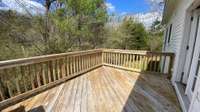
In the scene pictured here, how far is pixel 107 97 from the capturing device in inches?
114

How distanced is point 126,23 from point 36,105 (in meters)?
10.5

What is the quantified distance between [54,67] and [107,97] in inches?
60.7

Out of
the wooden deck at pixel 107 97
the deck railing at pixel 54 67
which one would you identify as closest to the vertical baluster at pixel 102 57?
the deck railing at pixel 54 67

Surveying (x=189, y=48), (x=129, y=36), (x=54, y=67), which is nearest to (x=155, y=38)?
(x=129, y=36)

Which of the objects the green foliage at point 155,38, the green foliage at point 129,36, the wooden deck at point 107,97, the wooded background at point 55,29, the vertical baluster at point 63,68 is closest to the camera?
the wooden deck at point 107,97

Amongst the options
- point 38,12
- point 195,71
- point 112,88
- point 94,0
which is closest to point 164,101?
point 195,71

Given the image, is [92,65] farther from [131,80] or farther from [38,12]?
[38,12]

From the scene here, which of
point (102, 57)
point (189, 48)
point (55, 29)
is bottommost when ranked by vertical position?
point (102, 57)

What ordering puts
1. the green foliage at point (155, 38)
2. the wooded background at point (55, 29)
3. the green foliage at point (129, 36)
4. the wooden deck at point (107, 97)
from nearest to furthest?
1. the wooden deck at point (107, 97)
2. the wooded background at point (55, 29)
3. the green foliage at point (129, 36)
4. the green foliage at point (155, 38)

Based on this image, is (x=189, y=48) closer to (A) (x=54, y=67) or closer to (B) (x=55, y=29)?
(A) (x=54, y=67)

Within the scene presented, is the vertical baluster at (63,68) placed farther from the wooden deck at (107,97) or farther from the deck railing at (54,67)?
the wooden deck at (107,97)

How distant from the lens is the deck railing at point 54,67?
2637 mm

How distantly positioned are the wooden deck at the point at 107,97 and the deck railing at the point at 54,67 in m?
0.20

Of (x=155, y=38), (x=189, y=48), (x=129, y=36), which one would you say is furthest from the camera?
(x=155, y=38)
